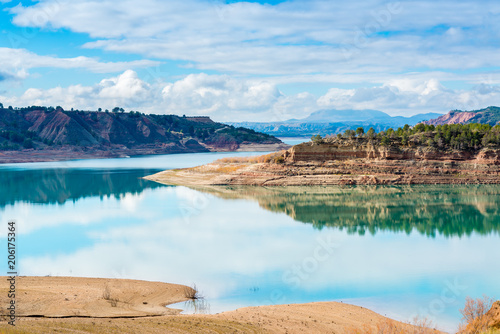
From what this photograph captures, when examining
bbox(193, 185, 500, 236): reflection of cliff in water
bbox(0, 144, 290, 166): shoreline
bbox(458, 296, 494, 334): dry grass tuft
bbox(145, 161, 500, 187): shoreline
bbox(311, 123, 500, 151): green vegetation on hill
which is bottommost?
bbox(193, 185, 500, 236): reflection of cliff in water

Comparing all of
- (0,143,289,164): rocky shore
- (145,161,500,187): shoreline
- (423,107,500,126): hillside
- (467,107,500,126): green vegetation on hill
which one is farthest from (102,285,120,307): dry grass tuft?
(467,107,500,126): green vegetation on hill

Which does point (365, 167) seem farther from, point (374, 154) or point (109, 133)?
point (109, 133)

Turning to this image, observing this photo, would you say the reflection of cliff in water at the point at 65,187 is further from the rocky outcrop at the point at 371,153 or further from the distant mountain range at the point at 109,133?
the distant mountain range at the point at 109,133

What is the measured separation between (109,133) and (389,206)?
13696 cm

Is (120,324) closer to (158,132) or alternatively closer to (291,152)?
(291,152)

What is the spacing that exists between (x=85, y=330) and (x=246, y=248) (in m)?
12.7

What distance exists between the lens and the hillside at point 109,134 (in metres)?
137

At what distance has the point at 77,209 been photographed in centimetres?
3925

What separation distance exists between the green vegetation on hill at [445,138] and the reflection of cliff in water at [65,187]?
2409cm

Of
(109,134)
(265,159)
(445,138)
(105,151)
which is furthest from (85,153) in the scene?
(445,138)

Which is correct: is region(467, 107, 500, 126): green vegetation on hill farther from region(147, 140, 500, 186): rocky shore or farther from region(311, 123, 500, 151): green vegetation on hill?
region(147, 140, 500, 186): rocky shore

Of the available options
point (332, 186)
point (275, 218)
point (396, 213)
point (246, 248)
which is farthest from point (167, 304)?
point (332, 186)

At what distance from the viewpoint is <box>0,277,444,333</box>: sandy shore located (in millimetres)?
11930

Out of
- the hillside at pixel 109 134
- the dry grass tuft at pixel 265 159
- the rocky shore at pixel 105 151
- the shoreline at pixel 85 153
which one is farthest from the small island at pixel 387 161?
the hillside at pixel 109 134
